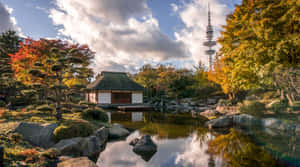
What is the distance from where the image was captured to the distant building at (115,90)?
74.3 feet

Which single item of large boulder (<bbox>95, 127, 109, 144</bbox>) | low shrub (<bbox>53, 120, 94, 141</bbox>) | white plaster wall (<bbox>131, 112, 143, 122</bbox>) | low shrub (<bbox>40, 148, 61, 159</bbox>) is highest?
low shrub (<bbox>53, 120, 94, 141</bbox>)

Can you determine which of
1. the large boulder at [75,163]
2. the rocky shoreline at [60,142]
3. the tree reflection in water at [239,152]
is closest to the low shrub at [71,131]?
the rocky shoreline at [60,142]

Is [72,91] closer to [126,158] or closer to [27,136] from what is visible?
[27,136]

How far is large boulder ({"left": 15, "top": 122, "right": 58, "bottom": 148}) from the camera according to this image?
18.4 ft

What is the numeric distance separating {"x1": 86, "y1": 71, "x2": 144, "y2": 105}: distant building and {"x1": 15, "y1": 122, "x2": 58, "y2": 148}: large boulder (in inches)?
625

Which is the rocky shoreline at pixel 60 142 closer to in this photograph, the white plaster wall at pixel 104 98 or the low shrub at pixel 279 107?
the low shrub at pixel 279 107

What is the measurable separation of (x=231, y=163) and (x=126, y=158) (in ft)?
11.2

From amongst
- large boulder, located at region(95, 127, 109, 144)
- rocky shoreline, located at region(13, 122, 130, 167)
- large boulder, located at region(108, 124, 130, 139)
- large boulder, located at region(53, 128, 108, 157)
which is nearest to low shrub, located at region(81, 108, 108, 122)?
large boulder, located at region(108, 124, 130, 139)

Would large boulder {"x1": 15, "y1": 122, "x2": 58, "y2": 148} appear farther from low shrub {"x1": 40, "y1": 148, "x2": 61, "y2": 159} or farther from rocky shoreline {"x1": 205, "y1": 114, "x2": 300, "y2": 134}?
rocky shoreline {"x1": 205, "y1": 114, "x2": 300, "y2": 134}

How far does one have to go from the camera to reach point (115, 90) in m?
23.2

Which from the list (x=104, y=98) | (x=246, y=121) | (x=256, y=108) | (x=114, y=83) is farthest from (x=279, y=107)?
(x=104, y=98)

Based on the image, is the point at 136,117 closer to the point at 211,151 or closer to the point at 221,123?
the point at 221,123

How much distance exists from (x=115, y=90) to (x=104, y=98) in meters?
1.89

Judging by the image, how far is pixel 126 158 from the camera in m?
5.68
